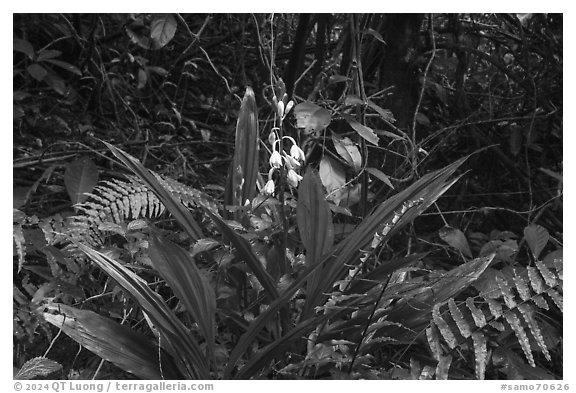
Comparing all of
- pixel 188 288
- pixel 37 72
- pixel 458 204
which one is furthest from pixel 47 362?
pixel 458 204

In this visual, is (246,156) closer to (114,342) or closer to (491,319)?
(114,342)

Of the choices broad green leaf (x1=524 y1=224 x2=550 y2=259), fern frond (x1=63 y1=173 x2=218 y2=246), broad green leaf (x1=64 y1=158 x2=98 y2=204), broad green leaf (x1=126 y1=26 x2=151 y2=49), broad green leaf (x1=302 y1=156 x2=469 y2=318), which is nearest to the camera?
broad green leaf (x1=302 y1=156 x2=469 y2=318)

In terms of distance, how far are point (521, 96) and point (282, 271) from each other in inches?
54.9

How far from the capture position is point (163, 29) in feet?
6.39

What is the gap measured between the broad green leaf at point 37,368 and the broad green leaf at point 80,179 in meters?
0.58

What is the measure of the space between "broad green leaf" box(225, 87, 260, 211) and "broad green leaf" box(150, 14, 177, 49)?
0.44 metres

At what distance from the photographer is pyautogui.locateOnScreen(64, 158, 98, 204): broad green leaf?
6.28 feet

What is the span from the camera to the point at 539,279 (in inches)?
52.0

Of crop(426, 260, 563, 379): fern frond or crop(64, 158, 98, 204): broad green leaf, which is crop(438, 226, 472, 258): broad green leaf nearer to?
crop(426, 260, 563, 379): fern frond

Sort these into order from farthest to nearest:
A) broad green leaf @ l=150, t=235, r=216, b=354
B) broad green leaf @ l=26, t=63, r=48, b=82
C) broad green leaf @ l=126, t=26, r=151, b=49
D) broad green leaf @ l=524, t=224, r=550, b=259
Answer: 1. broad green leaf @ l=126, t=26, r=151, b=49
2. broad green leaf @ l=26, t=63, r=48, b=82
3. broad green leaf @ l=524, t=224, r=550, b=259
4. broad green leaf @ l=150, t=235, r=216, b=354

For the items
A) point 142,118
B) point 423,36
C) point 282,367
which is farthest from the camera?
point 142,118

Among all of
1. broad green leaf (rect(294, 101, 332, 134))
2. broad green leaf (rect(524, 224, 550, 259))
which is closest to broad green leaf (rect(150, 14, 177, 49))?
broad green leaf (rect(294, 101, 332, 134))

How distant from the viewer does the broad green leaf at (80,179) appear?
1.91 m

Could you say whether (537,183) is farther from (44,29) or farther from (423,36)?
(44,29)
